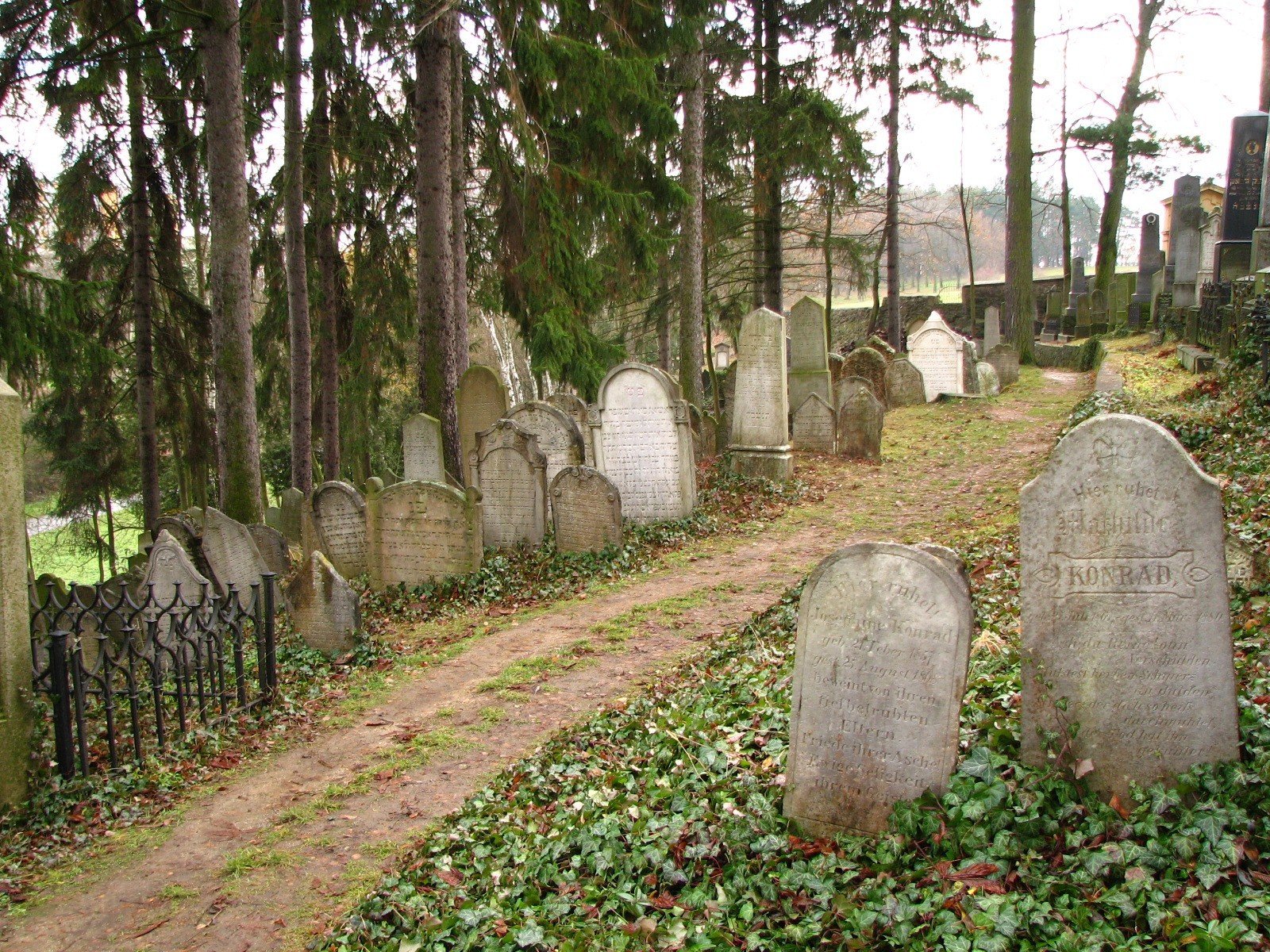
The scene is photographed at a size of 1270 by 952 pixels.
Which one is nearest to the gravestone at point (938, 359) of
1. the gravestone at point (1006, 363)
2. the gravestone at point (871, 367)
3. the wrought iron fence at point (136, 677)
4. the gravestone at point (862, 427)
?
the gravestone at point (871, 367)

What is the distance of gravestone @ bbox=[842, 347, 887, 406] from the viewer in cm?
1862

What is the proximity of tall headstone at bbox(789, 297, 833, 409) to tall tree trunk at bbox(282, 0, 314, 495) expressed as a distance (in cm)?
820

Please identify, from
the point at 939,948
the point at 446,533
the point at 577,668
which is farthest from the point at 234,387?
the point at 939,948

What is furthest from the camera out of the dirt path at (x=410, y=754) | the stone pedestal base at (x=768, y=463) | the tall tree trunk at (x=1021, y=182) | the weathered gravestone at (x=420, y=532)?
the tall tree trunk at (x=1021, y=182)

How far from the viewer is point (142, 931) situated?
4098mm

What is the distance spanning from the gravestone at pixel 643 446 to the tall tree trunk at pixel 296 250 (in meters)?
5.81

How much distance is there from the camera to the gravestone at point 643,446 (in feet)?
36.2

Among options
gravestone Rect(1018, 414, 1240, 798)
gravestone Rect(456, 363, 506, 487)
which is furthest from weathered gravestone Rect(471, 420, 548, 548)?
gravestone Rect(1018, 414, 1240, 798)

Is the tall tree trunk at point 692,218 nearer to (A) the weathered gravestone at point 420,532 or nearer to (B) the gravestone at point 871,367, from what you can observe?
(B) the gravestone at point 871,367

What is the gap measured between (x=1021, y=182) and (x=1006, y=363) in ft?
14.1

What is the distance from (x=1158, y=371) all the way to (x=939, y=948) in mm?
15417

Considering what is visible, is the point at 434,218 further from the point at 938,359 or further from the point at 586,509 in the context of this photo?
the point at 938,359

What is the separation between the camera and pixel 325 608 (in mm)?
7879

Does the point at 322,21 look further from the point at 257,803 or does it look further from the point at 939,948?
the point at 939,948
